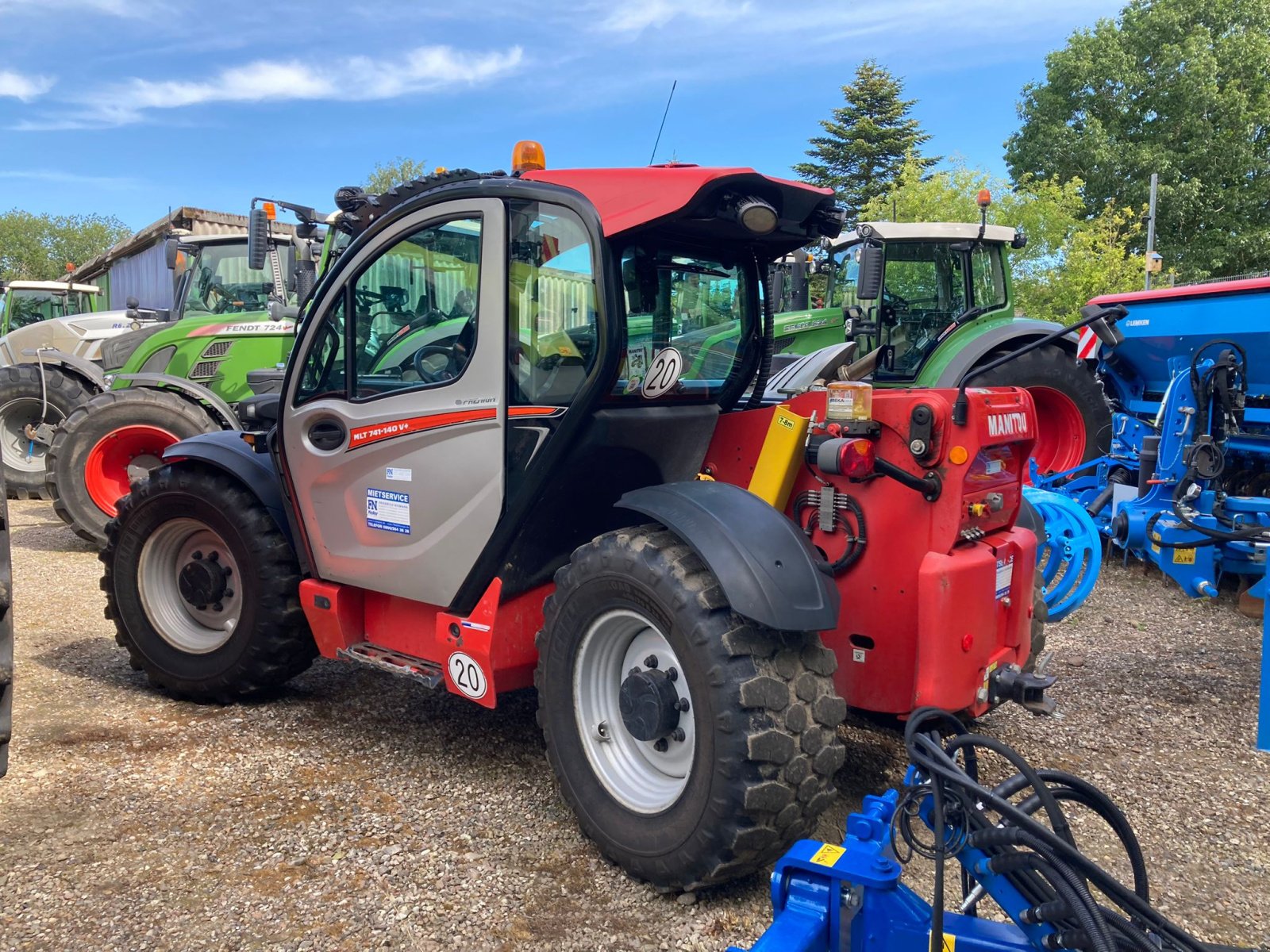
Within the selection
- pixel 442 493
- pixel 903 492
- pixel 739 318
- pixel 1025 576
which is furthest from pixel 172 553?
pixel 1025 576

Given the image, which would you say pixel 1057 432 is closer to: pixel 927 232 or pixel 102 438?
pixel 927 232

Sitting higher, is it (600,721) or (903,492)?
(903,492)

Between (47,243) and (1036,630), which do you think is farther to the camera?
(47,243)

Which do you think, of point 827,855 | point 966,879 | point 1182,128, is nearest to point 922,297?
point 966,879

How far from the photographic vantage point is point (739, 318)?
3854mm

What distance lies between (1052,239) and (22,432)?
2006cm

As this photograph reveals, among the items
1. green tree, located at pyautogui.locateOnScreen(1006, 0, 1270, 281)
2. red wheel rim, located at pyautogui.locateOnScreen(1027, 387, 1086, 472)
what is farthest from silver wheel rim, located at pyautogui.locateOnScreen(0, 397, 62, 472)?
green tree, located at pyautogui.locateOnScreen(1006, 0, 1270, 281)

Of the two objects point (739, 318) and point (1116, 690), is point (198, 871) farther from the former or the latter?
point (1116, 690)

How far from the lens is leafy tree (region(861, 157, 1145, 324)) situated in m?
21.1

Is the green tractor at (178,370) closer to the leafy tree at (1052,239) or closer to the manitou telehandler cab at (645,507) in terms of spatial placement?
the manitou telehandler cab at (645,507)

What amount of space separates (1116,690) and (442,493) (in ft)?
11.6

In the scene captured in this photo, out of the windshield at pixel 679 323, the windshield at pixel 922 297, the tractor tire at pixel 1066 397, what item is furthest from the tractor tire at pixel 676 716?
the windshield at pixel 922 297

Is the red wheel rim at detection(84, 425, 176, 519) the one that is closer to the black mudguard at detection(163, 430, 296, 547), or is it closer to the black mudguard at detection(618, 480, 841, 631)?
the black mudguard at detection(163, 430, 296, 547)

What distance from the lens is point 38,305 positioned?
1491 centimetres
